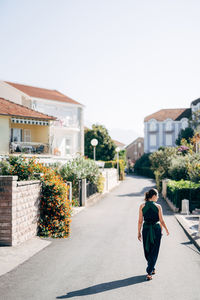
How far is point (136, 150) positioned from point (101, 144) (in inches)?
1305

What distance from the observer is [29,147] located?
2522 centimetres

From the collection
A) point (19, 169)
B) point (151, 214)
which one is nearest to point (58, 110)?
point (19, 169)

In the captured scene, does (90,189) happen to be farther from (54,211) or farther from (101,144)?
(101,144)

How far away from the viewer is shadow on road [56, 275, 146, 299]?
225 inches

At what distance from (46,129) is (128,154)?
6688 centimetres

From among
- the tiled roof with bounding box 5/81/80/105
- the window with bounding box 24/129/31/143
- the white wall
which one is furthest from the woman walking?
the tiled roof with bounding box 5/81/80/105

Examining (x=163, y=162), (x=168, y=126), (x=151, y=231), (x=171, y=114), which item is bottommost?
(x=151, y=231)

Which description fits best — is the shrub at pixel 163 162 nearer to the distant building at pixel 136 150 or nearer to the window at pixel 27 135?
the window at pixel 27 135

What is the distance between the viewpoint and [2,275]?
22.3 feet

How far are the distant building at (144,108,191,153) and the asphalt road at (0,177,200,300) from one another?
210 feet

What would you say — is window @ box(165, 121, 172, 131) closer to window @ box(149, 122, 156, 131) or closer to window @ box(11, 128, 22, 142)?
window @ box(149, 122, 156, 131)

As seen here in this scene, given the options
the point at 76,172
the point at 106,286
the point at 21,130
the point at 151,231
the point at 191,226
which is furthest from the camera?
the point at 21,130

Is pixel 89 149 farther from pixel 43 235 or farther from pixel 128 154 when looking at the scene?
pixel 43 235

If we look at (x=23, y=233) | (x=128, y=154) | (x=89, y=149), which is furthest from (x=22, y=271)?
(x=128, y=154)
